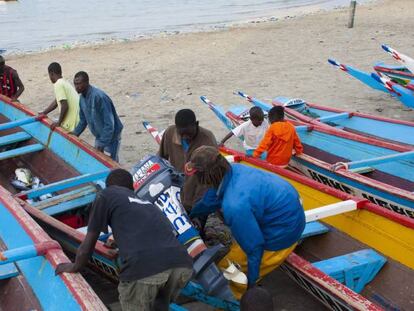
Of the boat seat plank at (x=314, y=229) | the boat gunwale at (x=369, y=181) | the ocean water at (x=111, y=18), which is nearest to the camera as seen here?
the boat seat plank at (x=314, y=229)

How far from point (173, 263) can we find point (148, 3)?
3528 centimetres

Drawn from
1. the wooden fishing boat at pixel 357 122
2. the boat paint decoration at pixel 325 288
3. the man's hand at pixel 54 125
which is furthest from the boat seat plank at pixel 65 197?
the wooden fishing boat at pixel 357 122

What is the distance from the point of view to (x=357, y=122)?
729cm

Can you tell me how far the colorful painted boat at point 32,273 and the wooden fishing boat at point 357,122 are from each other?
3.95 m

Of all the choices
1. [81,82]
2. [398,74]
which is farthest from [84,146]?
[398,74]

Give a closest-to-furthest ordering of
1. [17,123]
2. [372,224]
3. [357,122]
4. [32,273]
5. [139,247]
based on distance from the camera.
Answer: [139,247] < [32,273] < [372,224] < [17,123] < [357,122]

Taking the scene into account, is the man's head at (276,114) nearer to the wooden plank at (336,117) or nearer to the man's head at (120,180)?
the wooden plank at (336,117)

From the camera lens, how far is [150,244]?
282cm

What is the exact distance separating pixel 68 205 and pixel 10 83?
12.3ft

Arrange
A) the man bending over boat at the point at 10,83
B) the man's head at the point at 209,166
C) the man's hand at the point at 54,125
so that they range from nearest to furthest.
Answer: the man's head at the point at 209,166 → the man's hand at the point at 54,125 → the man bending over boat at the point at 10,83

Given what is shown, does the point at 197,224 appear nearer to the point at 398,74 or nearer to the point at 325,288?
the point at 325,288

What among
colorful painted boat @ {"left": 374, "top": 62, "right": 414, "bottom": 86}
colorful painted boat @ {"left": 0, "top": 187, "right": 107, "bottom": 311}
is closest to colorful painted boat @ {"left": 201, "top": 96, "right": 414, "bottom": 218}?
colorful painted boat @ {"left": 0, "top": 187, "right": 107, "bottom": 311}

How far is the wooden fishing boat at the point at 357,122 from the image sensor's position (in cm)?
668

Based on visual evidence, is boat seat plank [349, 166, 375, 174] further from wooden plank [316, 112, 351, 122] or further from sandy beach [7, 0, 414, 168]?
sandy beach [7, 0, 414, 168]
